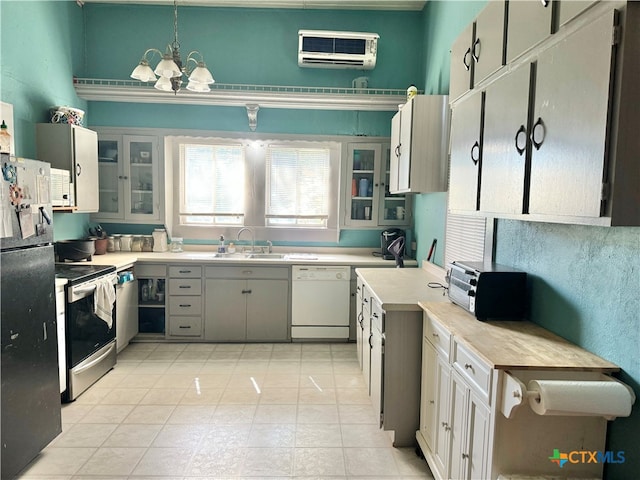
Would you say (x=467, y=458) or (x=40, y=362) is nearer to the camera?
(x=467, y=458)

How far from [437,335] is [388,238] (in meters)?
2.30

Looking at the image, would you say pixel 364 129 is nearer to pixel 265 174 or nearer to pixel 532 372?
pixel 265 174

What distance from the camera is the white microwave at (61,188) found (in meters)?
3.27

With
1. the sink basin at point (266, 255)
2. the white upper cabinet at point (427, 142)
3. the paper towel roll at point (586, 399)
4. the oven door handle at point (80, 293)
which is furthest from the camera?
the sink basin at point (266, 255)

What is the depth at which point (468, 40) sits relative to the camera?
2168 mm

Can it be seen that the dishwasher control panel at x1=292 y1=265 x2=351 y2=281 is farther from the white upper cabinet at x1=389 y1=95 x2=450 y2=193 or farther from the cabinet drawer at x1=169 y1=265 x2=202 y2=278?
the white upper cabinet at x1=389 y1=95 x2=450 y2=193

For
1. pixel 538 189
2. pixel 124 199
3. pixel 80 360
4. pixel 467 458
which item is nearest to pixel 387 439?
pixel 467 458

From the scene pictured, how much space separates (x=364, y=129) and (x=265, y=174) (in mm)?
1258

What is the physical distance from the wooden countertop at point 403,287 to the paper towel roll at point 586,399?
3.67 ft

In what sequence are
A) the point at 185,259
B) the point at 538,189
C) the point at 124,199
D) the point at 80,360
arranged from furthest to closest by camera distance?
the point at 124,199 < the point at 185,259 < the point at 80,360 < the point at 538,189

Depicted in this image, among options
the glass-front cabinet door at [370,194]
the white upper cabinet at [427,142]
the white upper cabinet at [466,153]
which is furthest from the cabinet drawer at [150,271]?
the white upper cabinet at [466,153]

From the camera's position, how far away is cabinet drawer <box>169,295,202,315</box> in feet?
13.6

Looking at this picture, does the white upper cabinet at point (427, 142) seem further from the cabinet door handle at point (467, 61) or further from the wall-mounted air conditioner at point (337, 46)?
the wall-mounted air conditioner at point (337, 46)

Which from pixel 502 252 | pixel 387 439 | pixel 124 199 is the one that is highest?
pixel 124 199
